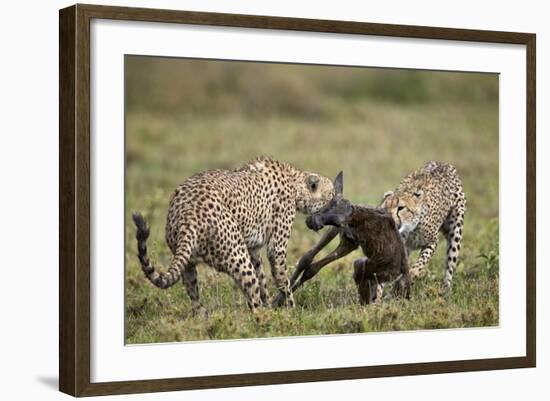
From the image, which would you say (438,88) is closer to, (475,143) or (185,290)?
(475,143)

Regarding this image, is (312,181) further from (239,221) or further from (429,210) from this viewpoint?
(429,210)

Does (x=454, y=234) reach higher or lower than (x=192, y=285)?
higher

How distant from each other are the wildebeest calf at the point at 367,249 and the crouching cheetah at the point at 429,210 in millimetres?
336

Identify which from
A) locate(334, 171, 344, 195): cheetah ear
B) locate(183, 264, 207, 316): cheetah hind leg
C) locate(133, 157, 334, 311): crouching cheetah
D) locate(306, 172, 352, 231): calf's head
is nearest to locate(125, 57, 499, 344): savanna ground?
locate(183, 264, 207, 316): cheetah hind leg

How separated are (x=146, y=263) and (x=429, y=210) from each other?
8.71ft

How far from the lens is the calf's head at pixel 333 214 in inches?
334

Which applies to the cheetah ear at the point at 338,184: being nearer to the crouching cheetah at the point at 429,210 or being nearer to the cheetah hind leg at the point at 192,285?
the crouching cheetah at the point at 429,210

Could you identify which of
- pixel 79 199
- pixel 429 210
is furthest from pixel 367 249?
pixel 79 199

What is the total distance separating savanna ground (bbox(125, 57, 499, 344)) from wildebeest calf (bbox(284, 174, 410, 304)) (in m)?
0.14

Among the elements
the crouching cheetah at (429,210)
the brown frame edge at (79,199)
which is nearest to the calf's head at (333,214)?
the crouching cheetah at (429,210)

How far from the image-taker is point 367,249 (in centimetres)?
845

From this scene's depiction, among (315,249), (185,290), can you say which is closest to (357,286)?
(315,249)

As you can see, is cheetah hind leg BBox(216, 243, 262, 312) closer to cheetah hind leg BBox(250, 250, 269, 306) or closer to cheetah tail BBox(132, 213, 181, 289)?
cheetah hind leg BBox(250, 250, 269, 306)

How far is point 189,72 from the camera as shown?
15.4 meters
